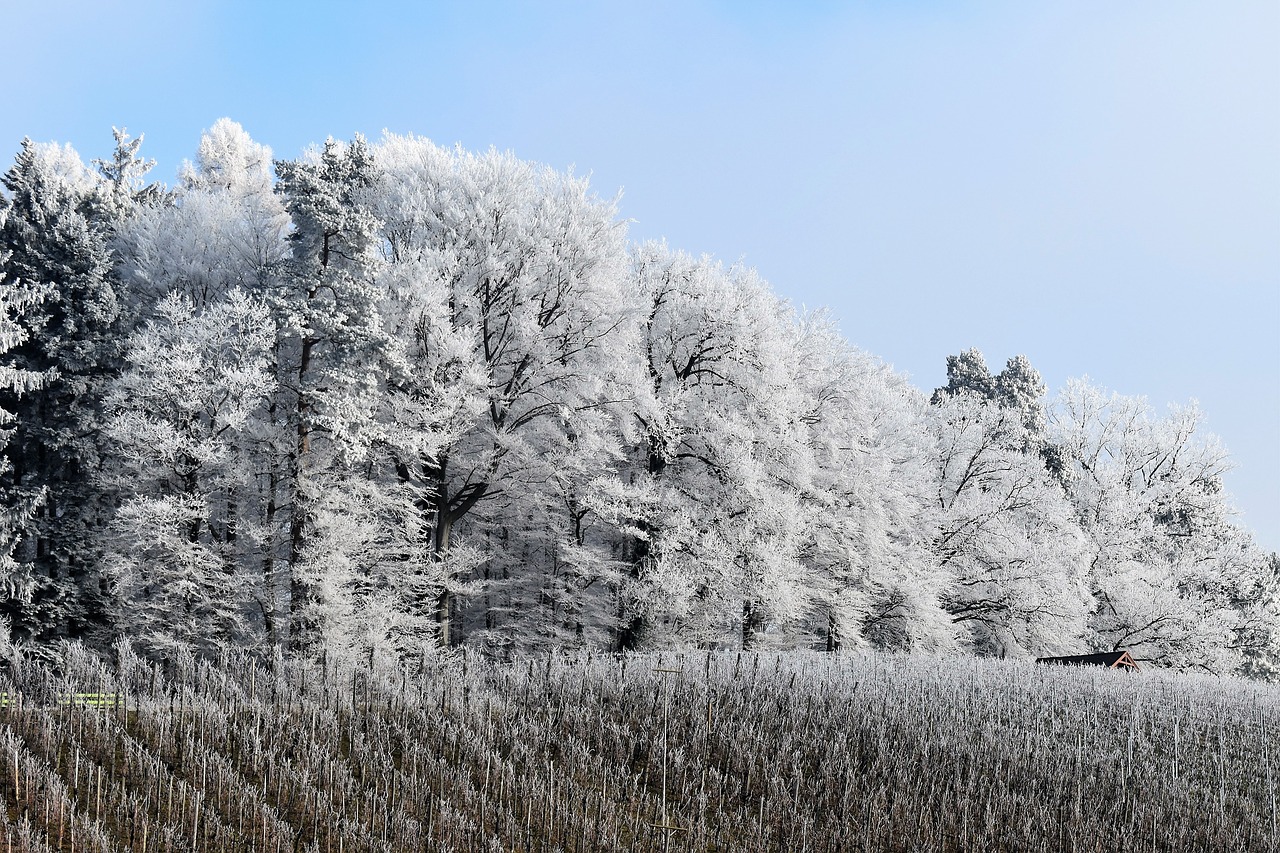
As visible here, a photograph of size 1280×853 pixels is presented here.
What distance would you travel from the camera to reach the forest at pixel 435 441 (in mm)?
23188

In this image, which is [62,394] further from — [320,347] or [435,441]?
[435,441]

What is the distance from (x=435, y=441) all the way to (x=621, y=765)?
14.2m

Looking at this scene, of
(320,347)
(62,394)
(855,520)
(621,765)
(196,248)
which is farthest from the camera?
(196,248)

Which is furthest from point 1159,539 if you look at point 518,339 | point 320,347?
point 320,347

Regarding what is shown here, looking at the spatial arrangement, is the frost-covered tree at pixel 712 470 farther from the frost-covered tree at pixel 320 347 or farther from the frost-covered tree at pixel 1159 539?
the frost-covered tree at pixel 1159 539

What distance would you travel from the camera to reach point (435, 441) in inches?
951

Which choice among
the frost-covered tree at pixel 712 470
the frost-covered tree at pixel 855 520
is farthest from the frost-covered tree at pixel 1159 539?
the frost-covered tree at pixel 712 470

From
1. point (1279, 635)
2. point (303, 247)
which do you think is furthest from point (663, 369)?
point (1279, 635)

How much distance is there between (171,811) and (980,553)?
111 feet

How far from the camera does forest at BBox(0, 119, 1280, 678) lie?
76.1ft

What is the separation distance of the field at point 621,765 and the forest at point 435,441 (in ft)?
18.4

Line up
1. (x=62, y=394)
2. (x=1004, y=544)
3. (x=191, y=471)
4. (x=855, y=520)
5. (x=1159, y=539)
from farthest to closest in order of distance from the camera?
(x=1159, y=539), (x=1004, y=544), (x=855, y=520), (x=62, y=394), (x=191, y=471)

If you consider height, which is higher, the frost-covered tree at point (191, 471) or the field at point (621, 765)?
the frost-covered tree at point (191, 471)

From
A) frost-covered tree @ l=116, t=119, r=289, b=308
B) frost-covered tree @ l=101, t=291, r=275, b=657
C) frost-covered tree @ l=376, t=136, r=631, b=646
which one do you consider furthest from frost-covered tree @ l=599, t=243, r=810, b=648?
frost-covered tree @ l=116, t=119, r=289, b=308
